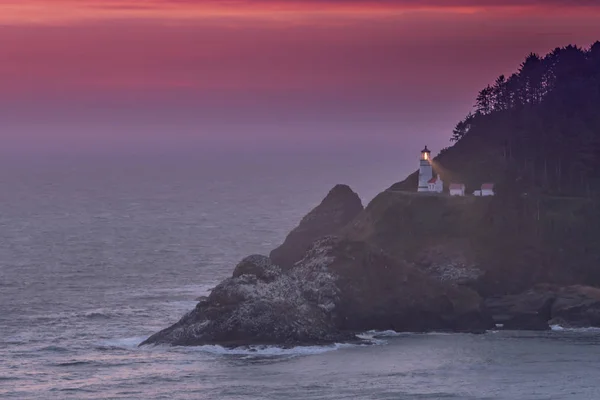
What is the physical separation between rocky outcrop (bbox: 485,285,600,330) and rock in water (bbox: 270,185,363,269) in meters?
24.2

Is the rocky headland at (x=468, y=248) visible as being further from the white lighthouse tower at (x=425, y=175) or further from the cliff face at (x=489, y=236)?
the white lighthouse tower at (x=425, y=175)

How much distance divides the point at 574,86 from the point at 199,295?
4630cm

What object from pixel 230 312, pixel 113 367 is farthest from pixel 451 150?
pixel 113 367

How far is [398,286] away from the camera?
105 metres

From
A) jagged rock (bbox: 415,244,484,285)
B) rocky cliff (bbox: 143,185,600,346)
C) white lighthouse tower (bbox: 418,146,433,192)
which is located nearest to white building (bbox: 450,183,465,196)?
rocky cliff (bbox: 143,185,600,346)

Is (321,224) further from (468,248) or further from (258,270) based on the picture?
(258,270)

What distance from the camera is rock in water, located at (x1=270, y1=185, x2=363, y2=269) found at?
427 feet

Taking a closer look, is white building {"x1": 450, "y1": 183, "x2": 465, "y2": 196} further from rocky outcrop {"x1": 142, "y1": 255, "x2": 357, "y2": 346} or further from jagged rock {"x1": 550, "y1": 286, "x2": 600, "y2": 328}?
rocky outcrop {"x1": 142, "y1": 255, "x2": 357, "y2": 346}

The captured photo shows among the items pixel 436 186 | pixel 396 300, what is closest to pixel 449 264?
pixel 396 300

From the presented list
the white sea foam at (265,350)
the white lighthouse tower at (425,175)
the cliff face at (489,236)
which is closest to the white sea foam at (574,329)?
the cliff face at (489,236)

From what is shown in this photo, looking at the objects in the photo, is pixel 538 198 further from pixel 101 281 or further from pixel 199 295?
pixel 101 281

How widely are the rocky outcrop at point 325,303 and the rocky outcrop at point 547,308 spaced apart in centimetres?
276

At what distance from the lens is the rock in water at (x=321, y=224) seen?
427ft

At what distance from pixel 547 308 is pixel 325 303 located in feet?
59.2
